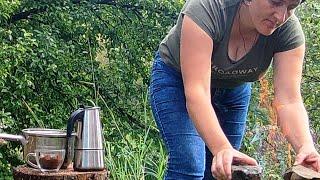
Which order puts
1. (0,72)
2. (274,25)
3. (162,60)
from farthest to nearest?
(0,72) < (162,60) < (274,25)

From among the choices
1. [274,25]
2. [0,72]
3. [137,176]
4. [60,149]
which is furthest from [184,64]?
[0,72]

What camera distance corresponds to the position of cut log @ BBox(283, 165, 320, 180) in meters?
1.61

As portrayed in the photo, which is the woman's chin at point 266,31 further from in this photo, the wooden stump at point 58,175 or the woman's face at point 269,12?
the wooden stump at point 58,175

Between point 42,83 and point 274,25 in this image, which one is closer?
point 274,25

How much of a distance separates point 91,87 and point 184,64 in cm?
329

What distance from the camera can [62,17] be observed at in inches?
199

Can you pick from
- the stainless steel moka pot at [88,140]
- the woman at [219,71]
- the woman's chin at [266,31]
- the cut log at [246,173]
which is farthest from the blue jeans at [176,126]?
the stainless steel moka pot at [88,140]

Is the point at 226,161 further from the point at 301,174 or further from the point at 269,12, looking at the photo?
the point at 269,12

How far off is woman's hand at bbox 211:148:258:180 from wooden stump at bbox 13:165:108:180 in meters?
1.83

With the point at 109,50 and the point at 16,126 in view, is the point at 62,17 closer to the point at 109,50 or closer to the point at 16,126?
the point at 109,50

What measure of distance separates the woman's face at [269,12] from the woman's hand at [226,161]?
1.39 ft

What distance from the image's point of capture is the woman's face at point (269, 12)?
184 cm

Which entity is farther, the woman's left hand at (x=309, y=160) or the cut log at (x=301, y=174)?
the woman's left hand at (x=309, y=160)

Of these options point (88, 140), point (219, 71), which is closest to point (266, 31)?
point (219, 71)
